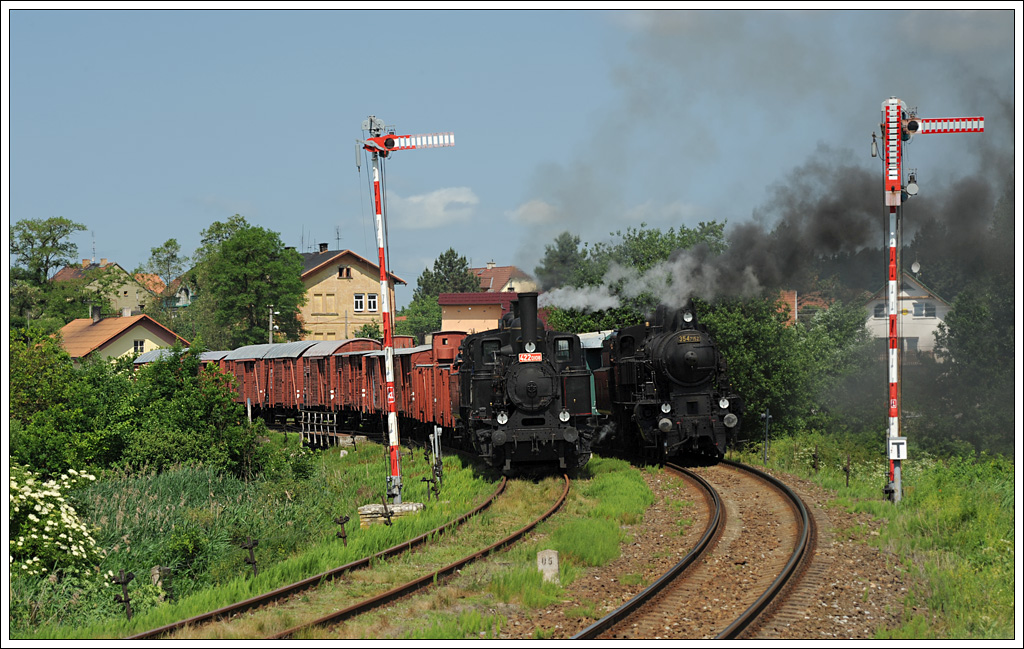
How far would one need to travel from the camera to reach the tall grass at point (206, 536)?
11.6m

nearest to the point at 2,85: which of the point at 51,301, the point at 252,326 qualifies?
the point at 252,326

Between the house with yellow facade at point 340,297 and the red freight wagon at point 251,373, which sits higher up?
the house with yellow facade at point 340,297

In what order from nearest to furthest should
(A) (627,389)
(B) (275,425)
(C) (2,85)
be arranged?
(C) (2,85)
(A) (627,389)
(B) (275,425)

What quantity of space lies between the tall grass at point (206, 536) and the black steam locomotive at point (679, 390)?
4.57m

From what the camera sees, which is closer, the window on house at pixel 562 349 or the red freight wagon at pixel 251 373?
the window on house at pixel 562 349

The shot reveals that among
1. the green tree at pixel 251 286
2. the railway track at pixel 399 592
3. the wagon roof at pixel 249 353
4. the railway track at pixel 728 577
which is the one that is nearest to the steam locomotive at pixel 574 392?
the railway track at pixel 728 577

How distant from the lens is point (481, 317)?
220 feet

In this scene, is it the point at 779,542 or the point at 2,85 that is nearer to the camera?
the point at 2,85

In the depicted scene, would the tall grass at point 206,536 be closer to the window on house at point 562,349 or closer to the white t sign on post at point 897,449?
the window on house at point 562,349

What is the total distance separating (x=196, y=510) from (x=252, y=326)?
4411cm

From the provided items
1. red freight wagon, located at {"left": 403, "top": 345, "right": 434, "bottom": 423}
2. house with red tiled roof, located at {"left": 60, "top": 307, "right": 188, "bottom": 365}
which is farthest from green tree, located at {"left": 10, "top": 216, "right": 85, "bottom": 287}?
red freight wagon, located at {"left": 403, "top": 345, "right": 434, "bottom": 423}

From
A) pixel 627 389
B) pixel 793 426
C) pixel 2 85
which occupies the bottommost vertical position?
pixel 793 426

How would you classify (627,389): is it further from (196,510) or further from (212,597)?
(212,597)

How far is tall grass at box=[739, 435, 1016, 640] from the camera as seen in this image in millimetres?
10031
